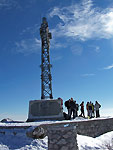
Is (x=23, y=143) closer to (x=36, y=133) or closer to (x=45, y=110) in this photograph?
(x=36, y=133)

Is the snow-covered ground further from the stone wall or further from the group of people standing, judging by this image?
the group of people standing

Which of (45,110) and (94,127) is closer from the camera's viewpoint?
(94,127)

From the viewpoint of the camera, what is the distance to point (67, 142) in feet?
16.2

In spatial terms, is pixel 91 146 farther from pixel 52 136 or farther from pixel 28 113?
pixel 28 113

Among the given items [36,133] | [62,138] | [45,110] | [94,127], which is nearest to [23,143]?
[36,133]

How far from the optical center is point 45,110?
475 inches

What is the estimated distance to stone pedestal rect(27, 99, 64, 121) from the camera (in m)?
11.8

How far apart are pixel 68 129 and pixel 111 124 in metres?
7.64

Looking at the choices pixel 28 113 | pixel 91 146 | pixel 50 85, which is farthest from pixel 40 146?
pixel 50 85

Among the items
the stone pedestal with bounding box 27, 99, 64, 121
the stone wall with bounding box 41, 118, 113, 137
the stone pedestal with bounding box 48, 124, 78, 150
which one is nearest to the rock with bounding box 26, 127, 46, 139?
the stone wall with bounding box 41, 118, 113, 137

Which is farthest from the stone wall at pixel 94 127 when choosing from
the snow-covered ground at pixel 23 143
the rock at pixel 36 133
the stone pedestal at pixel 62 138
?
the stone pedestal at pixel 62 138

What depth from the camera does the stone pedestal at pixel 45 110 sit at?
11750 mm

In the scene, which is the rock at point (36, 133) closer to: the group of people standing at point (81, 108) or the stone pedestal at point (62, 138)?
the stone pedestal at point (62, 138)

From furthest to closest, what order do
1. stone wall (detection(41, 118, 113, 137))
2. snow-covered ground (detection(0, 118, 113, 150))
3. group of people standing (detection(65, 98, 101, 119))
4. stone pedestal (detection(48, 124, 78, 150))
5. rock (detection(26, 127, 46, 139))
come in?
group of people standing (detection(65, 98, 101, 119))
stone wall (detection(41, 118, 113, 137))
rock (detection(26, 127, 46, 139))
snow-covered ground (detection(0, 118, 113, 150))
stone pedestal (detection(48, 124, 78, 150))
